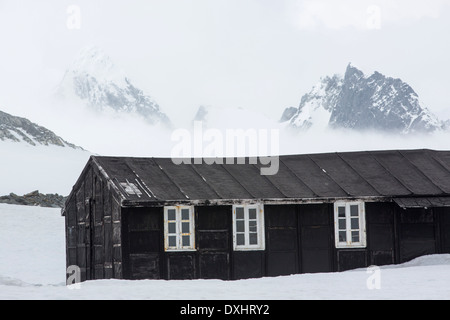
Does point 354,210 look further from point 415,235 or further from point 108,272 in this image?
point 108,272

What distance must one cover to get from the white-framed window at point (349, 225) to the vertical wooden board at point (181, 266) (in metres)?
4.78

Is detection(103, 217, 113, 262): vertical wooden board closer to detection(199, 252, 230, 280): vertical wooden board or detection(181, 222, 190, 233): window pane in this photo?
detection(181, 222, 190, 233): window pane

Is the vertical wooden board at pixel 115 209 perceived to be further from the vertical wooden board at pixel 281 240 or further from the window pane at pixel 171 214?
the vertical wooden board at pixel 281 240

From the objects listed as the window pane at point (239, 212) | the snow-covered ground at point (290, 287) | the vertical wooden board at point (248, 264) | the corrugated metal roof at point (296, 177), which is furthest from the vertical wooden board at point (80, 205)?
the vertical wooden board at point (248, 264)

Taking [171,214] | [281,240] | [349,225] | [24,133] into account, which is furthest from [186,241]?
[24,133]

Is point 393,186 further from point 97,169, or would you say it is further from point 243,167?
point 97,169

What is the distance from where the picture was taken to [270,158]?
31.1 m

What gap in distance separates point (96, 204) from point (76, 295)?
31.7 feet

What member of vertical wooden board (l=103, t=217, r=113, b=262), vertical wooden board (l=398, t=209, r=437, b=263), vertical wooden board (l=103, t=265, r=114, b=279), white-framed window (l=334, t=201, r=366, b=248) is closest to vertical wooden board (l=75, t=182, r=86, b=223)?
vertical wooden board (l=103, t=217, r=113, b=262)

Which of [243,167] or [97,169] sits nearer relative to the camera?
[97,169]

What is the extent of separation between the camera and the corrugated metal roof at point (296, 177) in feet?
89.9

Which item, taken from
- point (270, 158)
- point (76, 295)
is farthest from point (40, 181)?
point (76, 295)

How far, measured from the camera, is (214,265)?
27.1 metres
